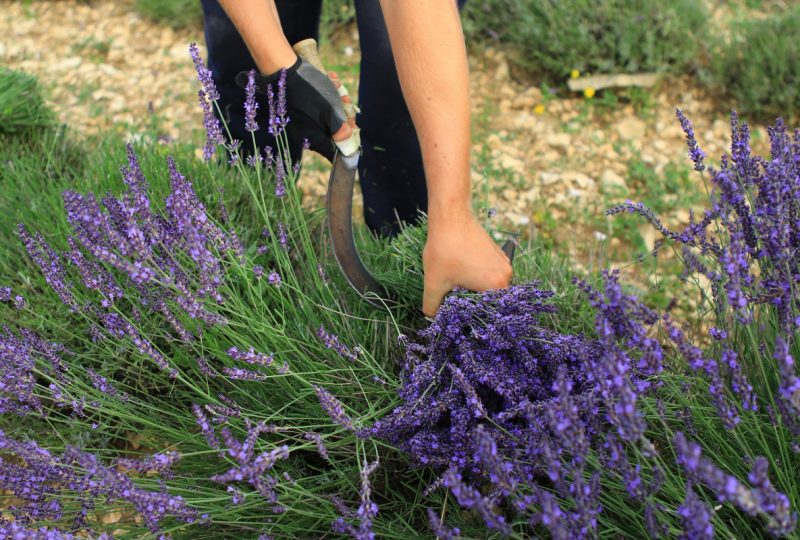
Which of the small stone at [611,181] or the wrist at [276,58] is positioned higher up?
the wrist at [276,58]

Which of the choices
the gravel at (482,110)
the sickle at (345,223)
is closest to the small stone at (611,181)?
the gravel at (482,110)

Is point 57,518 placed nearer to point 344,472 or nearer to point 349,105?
point 344,472

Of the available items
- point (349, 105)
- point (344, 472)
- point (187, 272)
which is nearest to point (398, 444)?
point (344, 472)

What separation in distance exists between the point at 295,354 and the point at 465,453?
56 centimetres

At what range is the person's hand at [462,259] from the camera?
1658mm

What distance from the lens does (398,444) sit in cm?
160

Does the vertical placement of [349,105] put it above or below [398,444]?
above

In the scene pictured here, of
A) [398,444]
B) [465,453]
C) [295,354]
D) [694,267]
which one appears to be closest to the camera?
[694,267]

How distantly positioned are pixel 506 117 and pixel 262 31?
2133 mm

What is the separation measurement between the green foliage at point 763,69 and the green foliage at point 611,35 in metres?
0.19

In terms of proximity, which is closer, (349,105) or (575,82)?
(349,105)

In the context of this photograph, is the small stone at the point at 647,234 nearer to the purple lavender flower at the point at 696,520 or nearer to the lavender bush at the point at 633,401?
the lavender bush at the point at 633,401

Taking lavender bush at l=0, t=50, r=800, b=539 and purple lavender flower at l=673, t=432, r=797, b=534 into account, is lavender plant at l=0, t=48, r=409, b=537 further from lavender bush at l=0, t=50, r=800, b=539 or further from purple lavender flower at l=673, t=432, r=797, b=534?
purple lavender flower at l=673, t=432, r=797, b=534

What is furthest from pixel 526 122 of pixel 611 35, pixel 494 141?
pixel 611 35
